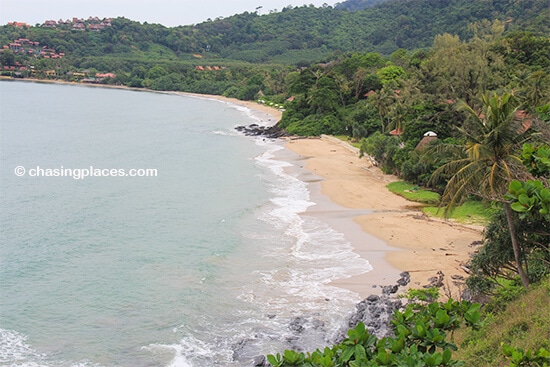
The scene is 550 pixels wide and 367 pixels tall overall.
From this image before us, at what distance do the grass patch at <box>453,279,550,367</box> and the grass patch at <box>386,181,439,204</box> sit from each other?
16998 millimetres

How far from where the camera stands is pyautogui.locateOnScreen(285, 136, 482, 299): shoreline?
20312 millimetres

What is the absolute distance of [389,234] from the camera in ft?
83.6

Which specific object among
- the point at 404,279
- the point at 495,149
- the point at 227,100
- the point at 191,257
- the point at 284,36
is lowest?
the point at 191,257

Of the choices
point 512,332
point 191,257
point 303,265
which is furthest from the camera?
point 191,257

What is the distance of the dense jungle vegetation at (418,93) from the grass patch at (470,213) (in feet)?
2.70

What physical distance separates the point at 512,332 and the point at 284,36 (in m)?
178

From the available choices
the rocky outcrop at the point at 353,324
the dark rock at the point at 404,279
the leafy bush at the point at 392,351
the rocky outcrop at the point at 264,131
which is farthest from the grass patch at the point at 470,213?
the rocky outcrop at the point at 264,131

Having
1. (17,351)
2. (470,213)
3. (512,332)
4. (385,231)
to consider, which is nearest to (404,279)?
(385,231)

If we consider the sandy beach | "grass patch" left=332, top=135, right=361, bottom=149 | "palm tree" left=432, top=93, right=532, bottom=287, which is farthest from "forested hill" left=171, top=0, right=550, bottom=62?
"palm tree" left=432, top=93, right=532, bottom=287

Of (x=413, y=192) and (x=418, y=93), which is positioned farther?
(x=418, y=93)

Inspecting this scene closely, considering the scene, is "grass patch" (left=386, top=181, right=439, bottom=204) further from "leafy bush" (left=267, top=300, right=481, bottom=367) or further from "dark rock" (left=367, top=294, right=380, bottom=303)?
"leafy bush" (left=267, top=300, right=481, bottom=367)

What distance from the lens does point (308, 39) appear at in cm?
17975

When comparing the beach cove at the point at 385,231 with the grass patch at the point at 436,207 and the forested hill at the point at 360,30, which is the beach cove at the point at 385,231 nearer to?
the grass patch at the point at 436,207

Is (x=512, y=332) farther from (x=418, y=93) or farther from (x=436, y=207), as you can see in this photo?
(x=418, y=93)
